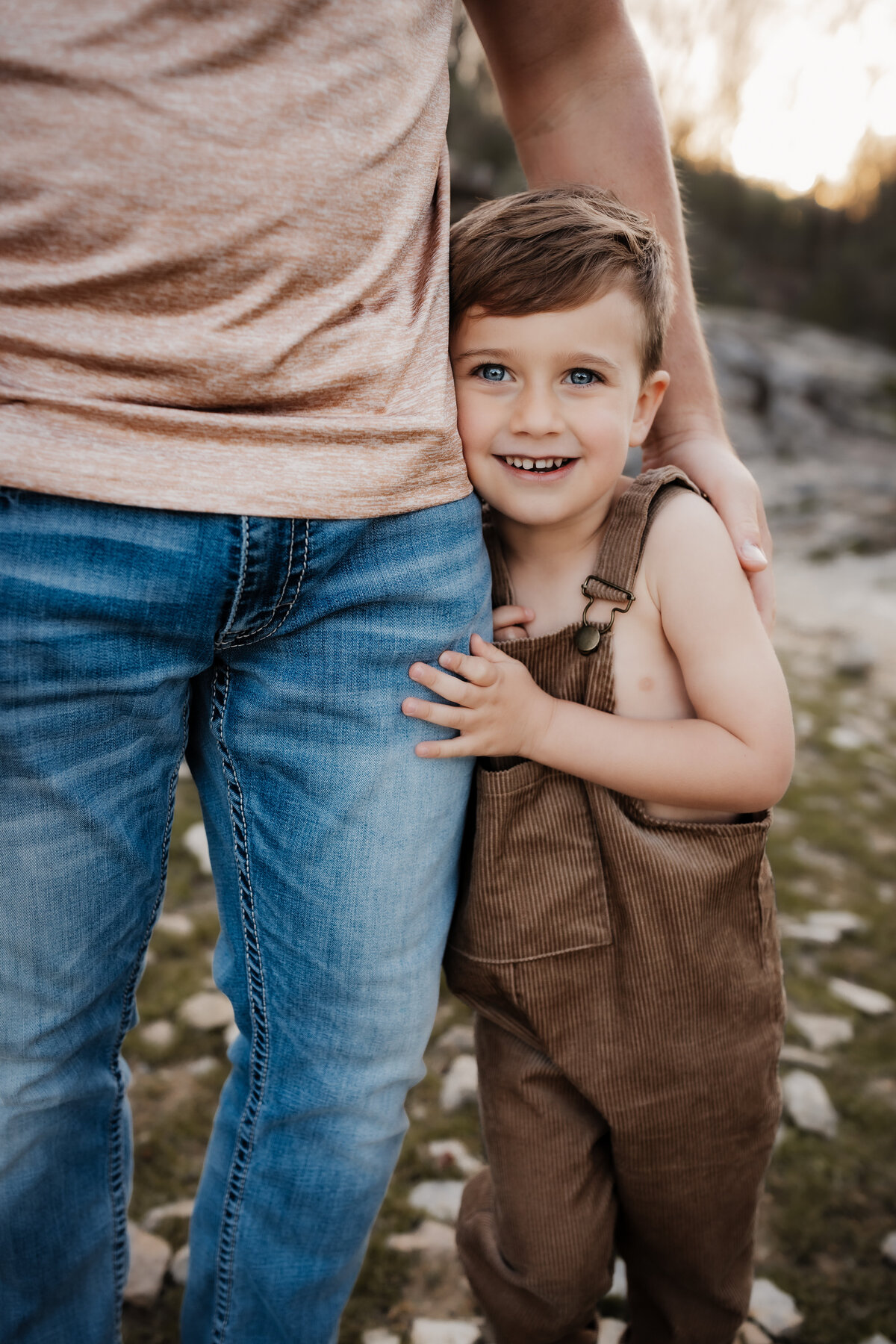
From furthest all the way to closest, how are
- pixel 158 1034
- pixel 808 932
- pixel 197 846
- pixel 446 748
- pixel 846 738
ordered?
1. pixel 846 738
2. pixel 197 846
3. pixel 808 932
4. pixel 158 1034
5. pixel 446 748

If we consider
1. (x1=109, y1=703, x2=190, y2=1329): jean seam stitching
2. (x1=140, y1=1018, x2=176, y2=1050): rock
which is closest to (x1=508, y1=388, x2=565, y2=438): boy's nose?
(x1=109, y1=703, x2=190, y2=1329): jean seam stitching

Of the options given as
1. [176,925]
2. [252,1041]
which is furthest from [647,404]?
[176,925]

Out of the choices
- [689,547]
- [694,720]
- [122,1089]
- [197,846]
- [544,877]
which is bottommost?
[122,1089]

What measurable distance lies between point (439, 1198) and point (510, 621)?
4.25ft

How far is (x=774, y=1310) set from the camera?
1.75 m

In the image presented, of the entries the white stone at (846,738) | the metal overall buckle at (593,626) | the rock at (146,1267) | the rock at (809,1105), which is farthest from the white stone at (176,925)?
the white stone at (846,738)

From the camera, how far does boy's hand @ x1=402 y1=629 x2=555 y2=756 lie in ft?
3.77

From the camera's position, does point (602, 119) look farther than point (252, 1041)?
Yes

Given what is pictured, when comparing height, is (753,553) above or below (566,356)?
below

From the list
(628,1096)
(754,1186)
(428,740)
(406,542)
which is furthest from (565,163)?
(754,1186)

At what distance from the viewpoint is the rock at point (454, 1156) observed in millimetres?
2027

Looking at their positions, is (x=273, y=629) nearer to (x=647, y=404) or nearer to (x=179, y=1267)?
(x=647, y=404)

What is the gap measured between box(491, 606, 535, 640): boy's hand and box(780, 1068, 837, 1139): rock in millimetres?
1447

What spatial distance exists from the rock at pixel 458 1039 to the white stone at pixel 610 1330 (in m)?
0.68
